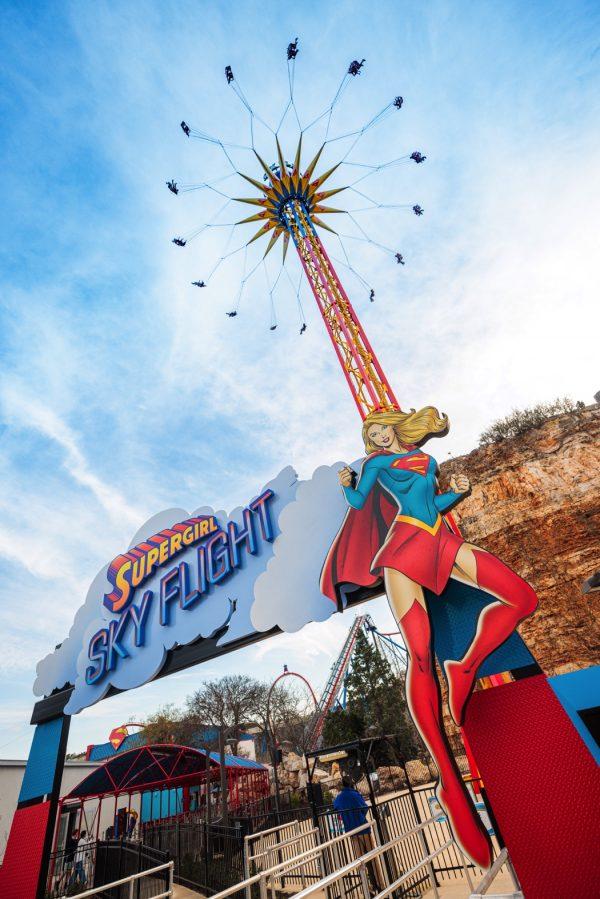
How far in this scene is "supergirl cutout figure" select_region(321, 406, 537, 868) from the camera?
437cm

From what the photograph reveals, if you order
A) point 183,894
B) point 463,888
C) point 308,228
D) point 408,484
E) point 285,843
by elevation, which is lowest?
point 463,888

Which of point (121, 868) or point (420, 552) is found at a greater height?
point (420, 552)

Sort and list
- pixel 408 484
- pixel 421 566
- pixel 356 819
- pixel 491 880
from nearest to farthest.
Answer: pixel 491 880 → pixel 421 566 → pixel 408 484 → pixel 356 819

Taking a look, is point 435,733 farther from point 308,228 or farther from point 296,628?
point 308,228

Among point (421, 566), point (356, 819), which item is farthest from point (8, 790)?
point (421, 566)

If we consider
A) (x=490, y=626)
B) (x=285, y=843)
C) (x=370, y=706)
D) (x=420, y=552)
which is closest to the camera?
(x=490, y=626)

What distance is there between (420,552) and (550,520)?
12.4m

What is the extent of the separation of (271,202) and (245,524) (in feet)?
28.2

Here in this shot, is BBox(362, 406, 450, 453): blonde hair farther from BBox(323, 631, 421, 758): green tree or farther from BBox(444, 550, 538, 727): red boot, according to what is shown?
BBox(323, 631, 421, 758): green tree

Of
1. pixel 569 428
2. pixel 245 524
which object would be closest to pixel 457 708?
pixel 245 524

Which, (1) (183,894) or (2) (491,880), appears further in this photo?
(1) (183,894)

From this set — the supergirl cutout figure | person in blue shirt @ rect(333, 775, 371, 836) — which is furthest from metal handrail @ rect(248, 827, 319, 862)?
the supergirl cutout figure

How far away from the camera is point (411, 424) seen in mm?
6414

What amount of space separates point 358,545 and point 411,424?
1894 millimetres
